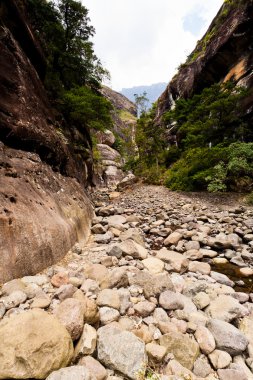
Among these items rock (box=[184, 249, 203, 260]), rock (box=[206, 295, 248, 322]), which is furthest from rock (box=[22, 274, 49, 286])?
rock (box=[184, 249, 203, 260])

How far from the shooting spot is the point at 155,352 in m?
2.45

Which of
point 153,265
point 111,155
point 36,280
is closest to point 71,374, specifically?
point 36,280

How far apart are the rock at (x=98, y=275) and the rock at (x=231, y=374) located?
6.78 feet

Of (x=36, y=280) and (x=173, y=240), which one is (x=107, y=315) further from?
(x=173, y=240)

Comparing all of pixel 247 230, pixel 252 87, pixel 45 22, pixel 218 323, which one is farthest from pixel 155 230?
pixel 45 22

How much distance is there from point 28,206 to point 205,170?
10924 mm

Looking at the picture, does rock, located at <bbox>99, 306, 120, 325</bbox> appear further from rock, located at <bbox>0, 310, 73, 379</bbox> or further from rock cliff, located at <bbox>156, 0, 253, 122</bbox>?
rock cliff, located at <bbox>156, 0, 253, 122</bbox>

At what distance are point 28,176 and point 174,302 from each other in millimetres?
4451

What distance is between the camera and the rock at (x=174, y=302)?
3.53m

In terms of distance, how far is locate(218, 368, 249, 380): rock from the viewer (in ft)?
7.91

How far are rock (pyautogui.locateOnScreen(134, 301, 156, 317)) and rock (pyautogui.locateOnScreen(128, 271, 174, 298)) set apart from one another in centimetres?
30

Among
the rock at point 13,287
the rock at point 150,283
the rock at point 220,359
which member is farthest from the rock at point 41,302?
the rock at point 220,359

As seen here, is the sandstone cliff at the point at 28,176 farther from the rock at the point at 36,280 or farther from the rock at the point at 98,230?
the rock at the point at 98,230

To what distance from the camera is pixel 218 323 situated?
3.11 metres
